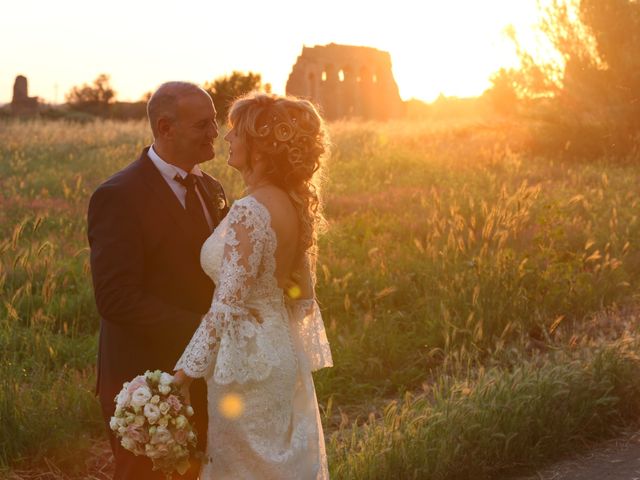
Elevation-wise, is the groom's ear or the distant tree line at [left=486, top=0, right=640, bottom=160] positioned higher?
the distant tree line at [left=486, top=0, right=640, bottom=160]

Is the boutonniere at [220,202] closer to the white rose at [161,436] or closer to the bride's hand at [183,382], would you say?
the bride's hand at [183,382]

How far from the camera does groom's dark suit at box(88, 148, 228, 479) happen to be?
3.45 meters

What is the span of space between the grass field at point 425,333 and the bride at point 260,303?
1.22 m

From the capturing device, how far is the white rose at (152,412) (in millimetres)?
3008

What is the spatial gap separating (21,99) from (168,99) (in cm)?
3889

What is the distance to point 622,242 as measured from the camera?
31.4 ft

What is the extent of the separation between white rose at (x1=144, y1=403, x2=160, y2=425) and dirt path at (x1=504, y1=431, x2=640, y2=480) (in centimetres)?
281

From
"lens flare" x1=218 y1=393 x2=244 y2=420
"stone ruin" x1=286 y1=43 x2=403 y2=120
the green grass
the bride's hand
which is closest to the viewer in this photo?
the bride's hand

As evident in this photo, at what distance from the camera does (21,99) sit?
3931 cm

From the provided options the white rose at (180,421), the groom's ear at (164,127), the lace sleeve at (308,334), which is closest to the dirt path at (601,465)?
the lace sleeve at (308,334)

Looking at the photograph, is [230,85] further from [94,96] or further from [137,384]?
[137,384]

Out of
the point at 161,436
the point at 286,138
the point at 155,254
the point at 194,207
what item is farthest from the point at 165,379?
the point at 286,138

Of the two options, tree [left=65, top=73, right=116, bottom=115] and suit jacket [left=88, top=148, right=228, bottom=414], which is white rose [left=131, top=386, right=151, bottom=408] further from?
tree [left=65, top=73, right=116, bottom=115]

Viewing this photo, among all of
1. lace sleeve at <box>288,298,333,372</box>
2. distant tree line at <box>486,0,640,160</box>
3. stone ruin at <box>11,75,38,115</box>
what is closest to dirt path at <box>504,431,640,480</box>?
lace sleeve at <box>288,298,333,372</box>
